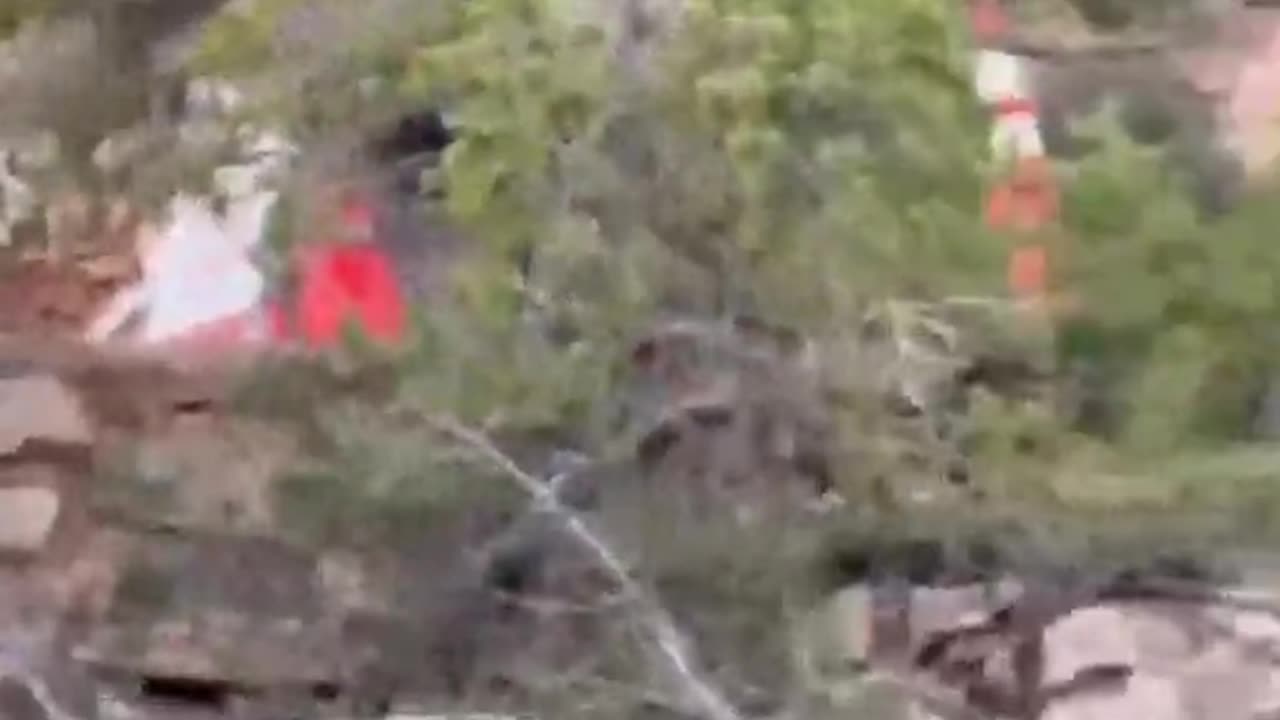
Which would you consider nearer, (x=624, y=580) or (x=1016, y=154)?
(x=1016, y=154)

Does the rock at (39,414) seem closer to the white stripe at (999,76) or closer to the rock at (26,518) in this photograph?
the rock at (26,518)

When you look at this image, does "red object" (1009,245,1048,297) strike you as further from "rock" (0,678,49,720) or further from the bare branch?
"rock" (0,678,49,720)

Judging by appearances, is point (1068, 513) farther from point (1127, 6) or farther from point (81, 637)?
point (81, 637)

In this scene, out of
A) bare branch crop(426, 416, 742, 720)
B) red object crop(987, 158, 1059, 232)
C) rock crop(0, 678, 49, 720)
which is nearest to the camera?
red object crop(987, 158, 1059, 232)

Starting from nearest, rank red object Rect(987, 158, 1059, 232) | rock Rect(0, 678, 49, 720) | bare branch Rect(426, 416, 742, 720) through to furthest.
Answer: red object Rect(987, 158, 1059, 232) < bare branch Rect(426, 416, 742, 720) < rock Rect(0, 678, 49, 720)

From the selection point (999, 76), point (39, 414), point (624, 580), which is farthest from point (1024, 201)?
point (39, 414)

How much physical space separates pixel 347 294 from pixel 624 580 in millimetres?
194

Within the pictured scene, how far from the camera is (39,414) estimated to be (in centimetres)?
113

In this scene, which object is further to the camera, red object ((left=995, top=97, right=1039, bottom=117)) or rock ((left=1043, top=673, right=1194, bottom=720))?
rock ((left=1043, top=673, right=1194, bottom=720))

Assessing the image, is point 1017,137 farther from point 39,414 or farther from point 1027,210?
point 39,414

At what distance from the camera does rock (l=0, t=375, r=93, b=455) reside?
1112mm

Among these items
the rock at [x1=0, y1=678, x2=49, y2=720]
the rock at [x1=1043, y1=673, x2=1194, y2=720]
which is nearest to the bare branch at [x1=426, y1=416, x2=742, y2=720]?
the rock at [x1=1043, y1=673, x2=1194, y2=720]

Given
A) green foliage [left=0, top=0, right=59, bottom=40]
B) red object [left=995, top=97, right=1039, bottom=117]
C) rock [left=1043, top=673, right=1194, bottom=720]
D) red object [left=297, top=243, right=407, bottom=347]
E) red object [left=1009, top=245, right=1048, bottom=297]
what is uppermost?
green foliage [left=0, top=0, right=59, bottom=40]

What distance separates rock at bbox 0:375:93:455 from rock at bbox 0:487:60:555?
28 mm
